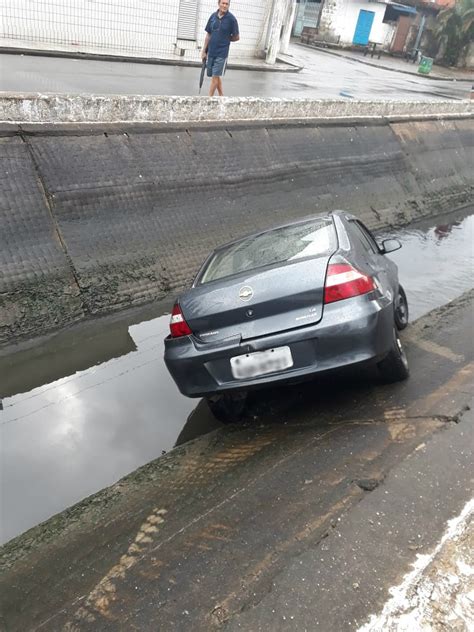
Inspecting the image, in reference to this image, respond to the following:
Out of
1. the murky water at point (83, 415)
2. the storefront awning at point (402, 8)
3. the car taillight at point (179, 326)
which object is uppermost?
the storefront awning at point (402, 8)

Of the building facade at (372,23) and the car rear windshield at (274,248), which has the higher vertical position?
the building facade at (372,23)

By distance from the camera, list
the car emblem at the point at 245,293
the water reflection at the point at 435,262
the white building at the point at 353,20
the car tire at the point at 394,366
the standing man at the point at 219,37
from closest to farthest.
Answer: the car emblem at the point at 245,293 → the car tire at the point at 394,366 → the water reflection at the point at 435,262 → the standing man at the point at 219,37 → the white building at the point at 353,20

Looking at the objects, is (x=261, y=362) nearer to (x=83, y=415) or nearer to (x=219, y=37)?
(x=83, y=415)

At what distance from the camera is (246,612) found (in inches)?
94.7

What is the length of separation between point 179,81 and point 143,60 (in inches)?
109

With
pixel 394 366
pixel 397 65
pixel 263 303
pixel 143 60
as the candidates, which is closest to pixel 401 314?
pixel 394 366

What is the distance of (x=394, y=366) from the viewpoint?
169 inches

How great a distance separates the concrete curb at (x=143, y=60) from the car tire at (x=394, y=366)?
12.8 meters

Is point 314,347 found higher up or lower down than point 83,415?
higher up

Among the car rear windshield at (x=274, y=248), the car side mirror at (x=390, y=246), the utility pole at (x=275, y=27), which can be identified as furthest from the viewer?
the utility pole at (x=275, y=27)

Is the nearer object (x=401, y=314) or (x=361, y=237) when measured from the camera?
(x=361, y=237)

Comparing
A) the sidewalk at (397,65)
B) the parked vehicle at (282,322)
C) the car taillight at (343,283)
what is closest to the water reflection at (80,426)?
the parked vehicle at (282,322)

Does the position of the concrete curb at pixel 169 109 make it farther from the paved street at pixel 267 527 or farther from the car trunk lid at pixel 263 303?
the paved street at pixel 267 527

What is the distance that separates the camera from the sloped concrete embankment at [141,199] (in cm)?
609
